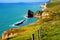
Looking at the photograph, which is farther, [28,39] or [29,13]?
[29,13]

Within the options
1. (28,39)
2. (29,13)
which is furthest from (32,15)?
(28,39)

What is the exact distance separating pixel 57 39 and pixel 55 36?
2.33 meters

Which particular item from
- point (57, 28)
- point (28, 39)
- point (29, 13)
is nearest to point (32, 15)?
point (29, 13)

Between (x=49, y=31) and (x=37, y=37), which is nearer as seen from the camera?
(x=37, y=37)

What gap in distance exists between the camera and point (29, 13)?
139 m

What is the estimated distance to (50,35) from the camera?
5125 centimetres

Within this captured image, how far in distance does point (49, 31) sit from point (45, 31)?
92cm

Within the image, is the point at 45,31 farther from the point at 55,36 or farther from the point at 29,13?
the point at 29,13

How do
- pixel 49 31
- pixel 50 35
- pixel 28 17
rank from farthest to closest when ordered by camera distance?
pixel 28 17, pixel 49 31, pixel 50 35

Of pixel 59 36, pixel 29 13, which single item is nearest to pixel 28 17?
pixel 29 13

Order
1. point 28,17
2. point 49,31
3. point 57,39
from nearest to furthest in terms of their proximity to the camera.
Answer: point 57,39 → point 49,31 → point 28,17

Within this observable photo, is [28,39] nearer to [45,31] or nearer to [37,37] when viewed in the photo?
[37,37]

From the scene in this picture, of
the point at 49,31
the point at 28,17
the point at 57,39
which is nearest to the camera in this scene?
the point at 57,39

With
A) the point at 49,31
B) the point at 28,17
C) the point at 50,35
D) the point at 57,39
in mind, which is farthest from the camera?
the point at 28,17
